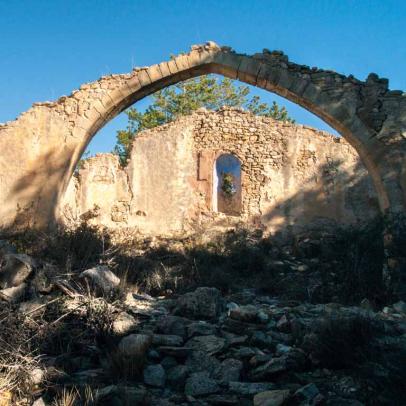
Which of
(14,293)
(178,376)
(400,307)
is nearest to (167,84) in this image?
(14,293)

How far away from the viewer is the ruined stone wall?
521 inches

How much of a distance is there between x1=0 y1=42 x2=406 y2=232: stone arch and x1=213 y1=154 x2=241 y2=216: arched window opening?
7.59 m

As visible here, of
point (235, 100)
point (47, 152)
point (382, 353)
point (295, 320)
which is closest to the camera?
point (382, 353)

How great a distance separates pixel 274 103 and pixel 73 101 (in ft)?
50.6

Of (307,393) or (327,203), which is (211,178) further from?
(307,393)

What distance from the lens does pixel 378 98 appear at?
22.3ft

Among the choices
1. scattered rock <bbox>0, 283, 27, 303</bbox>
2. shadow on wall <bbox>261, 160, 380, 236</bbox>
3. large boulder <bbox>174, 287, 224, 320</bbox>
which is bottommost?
large boulder <bbox>174, 287, 224, 320</bbox>

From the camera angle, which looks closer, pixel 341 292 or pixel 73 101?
pixel 341 292

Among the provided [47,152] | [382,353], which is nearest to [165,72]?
[47,152]

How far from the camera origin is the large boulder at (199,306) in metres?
4.66

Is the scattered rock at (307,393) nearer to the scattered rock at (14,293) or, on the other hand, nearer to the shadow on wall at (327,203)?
the scattered rock at (14,293)

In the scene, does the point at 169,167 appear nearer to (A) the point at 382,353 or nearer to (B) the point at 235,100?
(B) the point at 235,100

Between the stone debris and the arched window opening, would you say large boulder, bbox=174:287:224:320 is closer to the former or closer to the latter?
the stone debris

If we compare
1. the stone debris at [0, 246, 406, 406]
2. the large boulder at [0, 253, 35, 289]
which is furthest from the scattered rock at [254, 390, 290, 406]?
the large boulder at [0, 253, 35, 289]
